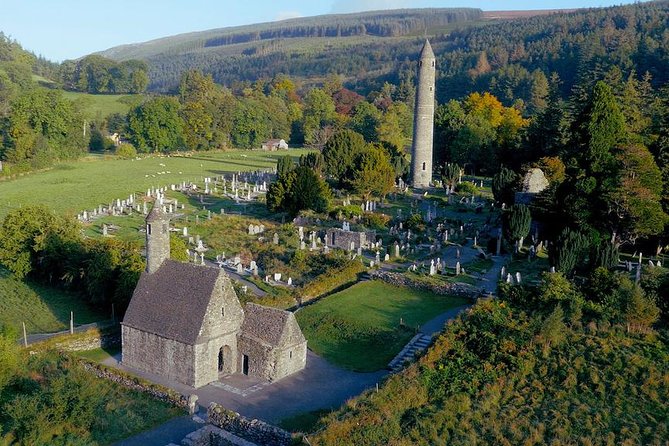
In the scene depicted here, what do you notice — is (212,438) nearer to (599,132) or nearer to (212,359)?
(212,359)

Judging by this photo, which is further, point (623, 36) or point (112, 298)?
point (623, 36)

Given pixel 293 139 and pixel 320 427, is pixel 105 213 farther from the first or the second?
pixel 293 139

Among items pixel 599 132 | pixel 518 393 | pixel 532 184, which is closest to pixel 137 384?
pixel 518 393

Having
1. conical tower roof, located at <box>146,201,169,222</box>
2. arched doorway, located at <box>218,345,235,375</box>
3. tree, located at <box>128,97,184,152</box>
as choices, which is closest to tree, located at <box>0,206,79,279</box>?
conical tower roof, located at <box>146,201,169,222</box>

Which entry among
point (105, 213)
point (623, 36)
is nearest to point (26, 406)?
point (105, 213)

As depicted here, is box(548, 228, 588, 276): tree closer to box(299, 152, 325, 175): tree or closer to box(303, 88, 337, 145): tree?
box(299, 152, 325, 175): tree
